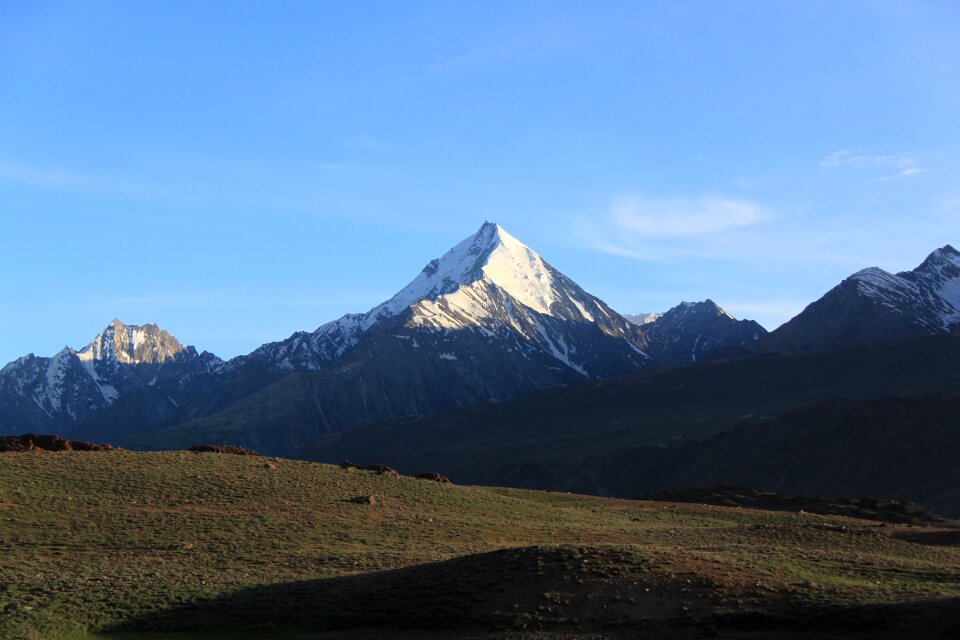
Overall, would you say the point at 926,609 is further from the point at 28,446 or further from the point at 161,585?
the point at 28,446

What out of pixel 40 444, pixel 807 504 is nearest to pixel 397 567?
pixel 40 444

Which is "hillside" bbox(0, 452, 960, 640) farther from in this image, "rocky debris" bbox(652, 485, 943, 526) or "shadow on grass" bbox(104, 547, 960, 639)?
"rocky debris" bbox(652, 485, 943, 526)

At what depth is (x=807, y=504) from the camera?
9594cm

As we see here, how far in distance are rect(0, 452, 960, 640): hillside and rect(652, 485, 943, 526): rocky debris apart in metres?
22.3

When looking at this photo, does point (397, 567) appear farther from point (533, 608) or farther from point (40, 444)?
point (40, 444)

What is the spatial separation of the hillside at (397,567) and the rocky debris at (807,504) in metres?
22.3

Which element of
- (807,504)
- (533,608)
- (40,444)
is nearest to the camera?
(533,608)

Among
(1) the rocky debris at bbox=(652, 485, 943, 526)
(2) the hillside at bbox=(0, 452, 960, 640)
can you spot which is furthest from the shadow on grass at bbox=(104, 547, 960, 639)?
(1) the rocky debris at bbox=(652, 485, 943, 526)

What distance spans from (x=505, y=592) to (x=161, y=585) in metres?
14.0

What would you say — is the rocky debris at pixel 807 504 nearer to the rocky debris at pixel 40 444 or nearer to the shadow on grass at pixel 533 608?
the rocky debris at pixel 40 444

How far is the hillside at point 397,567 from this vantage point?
4081 cm

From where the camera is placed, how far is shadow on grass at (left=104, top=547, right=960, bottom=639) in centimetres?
3938

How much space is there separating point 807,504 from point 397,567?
2183 inches

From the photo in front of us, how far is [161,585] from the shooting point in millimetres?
46281
